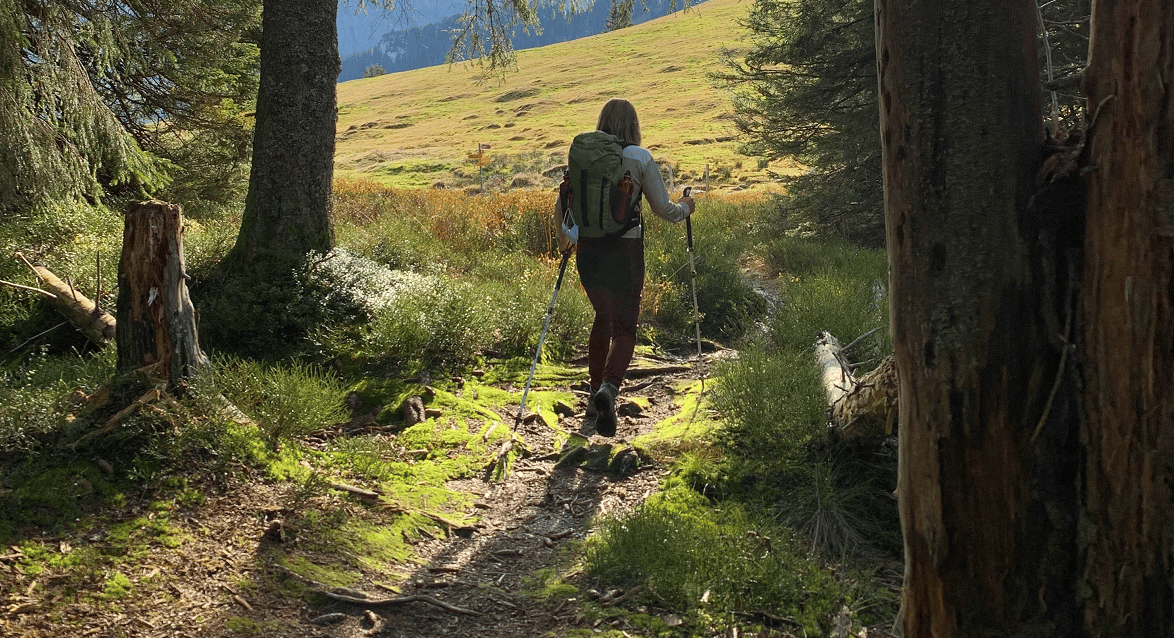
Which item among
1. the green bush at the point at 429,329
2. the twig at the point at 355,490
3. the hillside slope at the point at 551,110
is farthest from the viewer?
the hillside slope at the point at 551,110

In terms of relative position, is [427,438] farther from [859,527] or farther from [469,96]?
[469,96]

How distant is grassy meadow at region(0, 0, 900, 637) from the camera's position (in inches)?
142

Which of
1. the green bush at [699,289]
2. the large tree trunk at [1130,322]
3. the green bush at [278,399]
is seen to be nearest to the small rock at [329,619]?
the green bush at [278,399]

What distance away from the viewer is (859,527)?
4238mm

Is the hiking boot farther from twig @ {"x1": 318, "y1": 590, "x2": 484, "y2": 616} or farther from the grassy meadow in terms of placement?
twig @ {"x1": 318, "y1": 590, "x2": 484, "y2": 616}

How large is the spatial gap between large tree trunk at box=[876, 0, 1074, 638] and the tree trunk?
219 inches

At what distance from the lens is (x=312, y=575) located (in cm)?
375

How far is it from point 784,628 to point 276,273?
512cm

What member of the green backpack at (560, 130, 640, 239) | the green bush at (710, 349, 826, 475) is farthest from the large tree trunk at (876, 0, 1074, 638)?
the green backpack at (560, 130, 640, 239)

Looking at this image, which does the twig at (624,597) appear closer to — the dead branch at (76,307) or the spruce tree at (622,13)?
the spruce tree at (622,13)

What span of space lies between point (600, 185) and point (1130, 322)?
11.7 ft

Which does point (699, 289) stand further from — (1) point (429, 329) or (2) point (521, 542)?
(2) point (521, 542)

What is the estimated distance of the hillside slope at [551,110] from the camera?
44875mm

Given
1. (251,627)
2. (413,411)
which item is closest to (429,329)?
(413,411)
